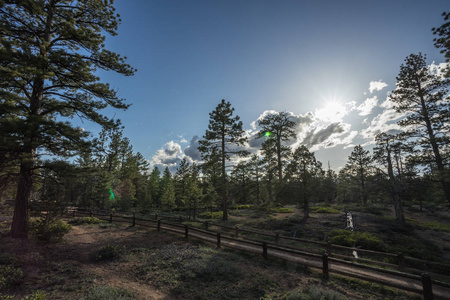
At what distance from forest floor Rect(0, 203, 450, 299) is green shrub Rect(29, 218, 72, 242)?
52 cm

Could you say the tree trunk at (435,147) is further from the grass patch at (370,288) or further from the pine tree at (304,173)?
the grass patch at (370,288)

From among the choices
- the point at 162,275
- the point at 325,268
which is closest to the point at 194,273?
the point at 162,275

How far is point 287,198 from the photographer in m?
24.7

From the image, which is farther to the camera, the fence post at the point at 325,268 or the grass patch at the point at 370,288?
the fence post at the point at 325,268

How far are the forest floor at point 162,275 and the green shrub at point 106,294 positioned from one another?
0.10ft

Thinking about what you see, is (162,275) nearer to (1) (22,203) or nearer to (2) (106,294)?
(2) (106,294)

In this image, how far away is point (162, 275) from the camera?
8297mm

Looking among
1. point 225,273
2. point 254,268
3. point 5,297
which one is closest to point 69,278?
point 5,297

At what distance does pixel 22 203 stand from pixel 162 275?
364 inches

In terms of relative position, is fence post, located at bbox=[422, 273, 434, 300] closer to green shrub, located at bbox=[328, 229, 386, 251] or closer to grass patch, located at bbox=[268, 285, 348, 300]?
grass patch, located at bbox=[268, 285, 348, 300]

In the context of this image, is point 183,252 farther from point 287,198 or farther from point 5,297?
point 287,198

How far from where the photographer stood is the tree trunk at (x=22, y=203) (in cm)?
1030

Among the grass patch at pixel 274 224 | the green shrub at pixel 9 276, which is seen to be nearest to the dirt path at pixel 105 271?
the green shrub at pixel 9 276

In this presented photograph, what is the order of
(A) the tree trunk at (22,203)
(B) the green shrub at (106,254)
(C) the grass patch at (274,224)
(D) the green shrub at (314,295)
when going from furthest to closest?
(C) the grass patch at (274,224) → (A) the tree trunk at (22,203) → (B) the green shrub at (106,254) → (D) the green shrub at (314,295)
